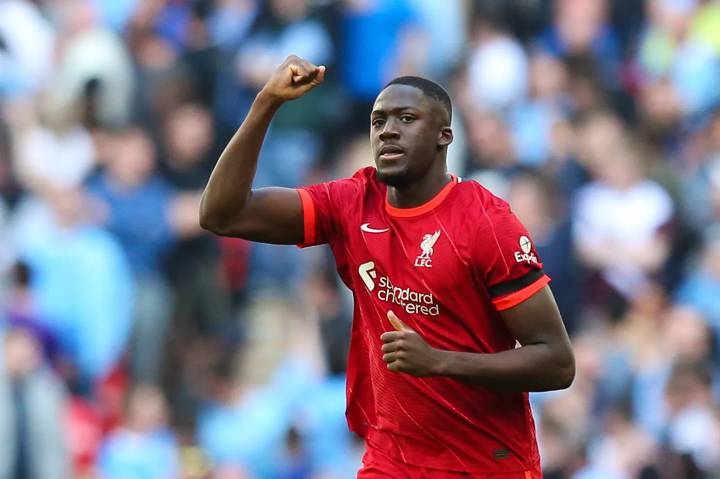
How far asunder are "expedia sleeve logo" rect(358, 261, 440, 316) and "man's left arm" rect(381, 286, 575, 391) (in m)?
0.21

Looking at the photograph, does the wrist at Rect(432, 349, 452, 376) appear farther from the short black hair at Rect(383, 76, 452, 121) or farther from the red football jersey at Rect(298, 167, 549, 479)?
the short black hair at Rect(383, 76, 452, 121)

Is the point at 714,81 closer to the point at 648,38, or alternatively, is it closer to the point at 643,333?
the point at 648,38

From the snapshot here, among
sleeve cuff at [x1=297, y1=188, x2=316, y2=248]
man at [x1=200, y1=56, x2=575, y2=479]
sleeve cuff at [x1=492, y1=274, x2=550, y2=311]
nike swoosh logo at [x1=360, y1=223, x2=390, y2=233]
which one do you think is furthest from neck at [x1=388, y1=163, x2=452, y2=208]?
sleeve cuff at [x1=492, y1=274, x2=550, y2=311]

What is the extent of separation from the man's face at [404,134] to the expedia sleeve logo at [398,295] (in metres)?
0.39

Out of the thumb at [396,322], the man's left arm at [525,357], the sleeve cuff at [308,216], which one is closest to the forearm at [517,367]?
the man's left arm at [525,357]

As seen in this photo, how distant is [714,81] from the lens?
1345 cm

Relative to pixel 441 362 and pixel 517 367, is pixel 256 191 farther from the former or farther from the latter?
pixel 517 367

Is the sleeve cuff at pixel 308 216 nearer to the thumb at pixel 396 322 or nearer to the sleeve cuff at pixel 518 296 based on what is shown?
the thumb at pixel 396 322

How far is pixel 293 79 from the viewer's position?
592 centimetres

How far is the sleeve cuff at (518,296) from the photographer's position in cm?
588

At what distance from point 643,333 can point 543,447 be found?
166cm

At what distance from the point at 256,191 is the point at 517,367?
1.30 meters

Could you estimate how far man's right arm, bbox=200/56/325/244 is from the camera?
593cm

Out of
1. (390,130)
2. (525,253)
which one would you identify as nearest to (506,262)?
(525,253)
